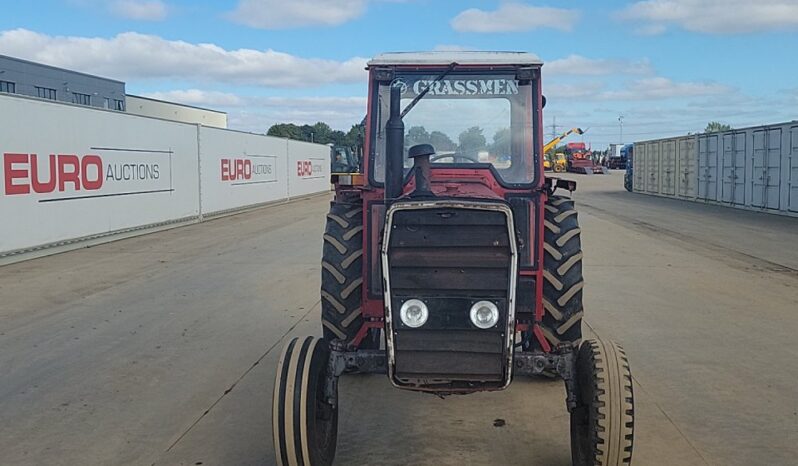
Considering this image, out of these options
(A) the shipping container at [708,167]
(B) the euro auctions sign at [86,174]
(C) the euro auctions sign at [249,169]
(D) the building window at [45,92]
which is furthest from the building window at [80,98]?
(A) the shipping container at [708,167]

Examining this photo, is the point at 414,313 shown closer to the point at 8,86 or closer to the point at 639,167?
the point at 639,167

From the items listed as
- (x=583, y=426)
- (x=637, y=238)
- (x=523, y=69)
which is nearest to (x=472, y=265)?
(x=583, y=426)

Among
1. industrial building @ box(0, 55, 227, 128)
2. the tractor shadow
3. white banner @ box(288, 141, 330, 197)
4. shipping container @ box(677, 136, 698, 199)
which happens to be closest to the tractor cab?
the tractor shadow

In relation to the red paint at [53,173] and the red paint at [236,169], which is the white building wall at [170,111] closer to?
the red paint at [236,169]

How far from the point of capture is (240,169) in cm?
2608

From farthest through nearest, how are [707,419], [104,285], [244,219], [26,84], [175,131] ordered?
[26,84] → [244,219] → [175,131] → [104,285] → [707,419]

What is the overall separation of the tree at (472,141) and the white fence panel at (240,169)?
17.1m

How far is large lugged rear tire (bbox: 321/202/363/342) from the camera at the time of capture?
532 centimetres

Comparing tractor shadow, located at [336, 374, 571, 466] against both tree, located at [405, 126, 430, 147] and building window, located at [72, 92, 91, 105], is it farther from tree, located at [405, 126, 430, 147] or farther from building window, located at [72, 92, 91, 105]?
building window, located at [72, 92, 91, 105]

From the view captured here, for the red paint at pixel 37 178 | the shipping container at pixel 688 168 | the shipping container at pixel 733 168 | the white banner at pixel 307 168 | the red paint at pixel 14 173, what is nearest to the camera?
the red paint at pixel 14 173

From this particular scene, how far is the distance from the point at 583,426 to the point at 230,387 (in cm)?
307

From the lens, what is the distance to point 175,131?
66.6 feet

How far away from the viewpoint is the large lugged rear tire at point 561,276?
5.32 metres

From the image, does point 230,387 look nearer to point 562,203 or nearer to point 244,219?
point 562,203
